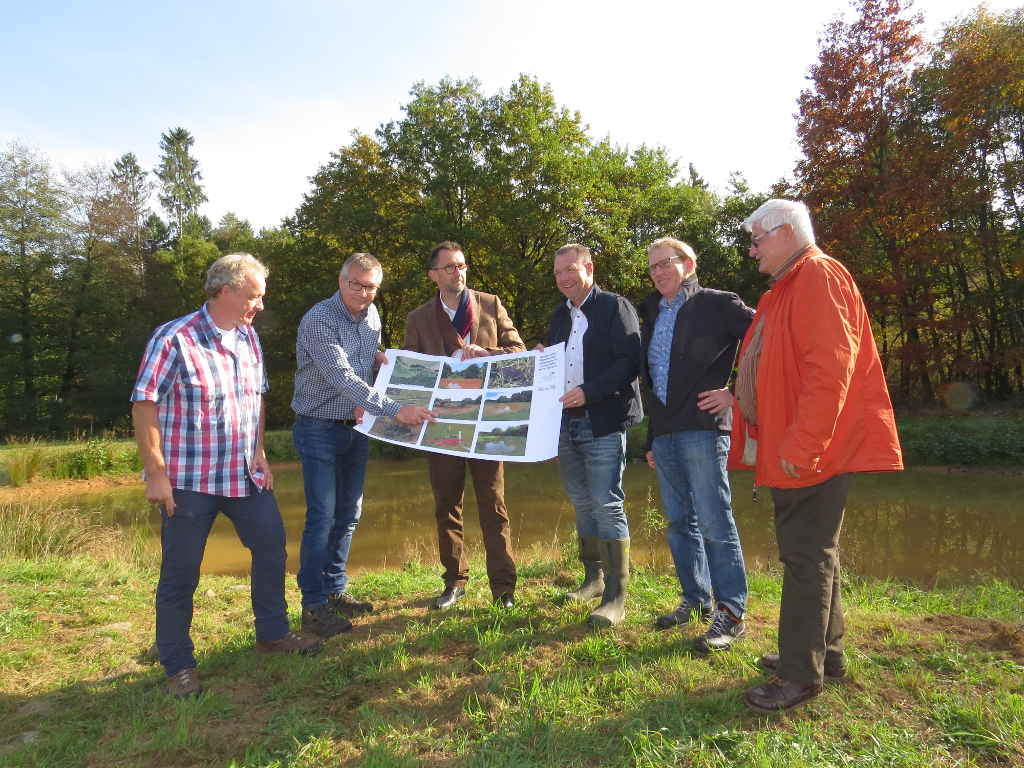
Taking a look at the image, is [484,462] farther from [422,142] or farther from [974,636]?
[422,142]

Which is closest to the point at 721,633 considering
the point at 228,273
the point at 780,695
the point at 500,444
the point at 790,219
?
the point at 780,695

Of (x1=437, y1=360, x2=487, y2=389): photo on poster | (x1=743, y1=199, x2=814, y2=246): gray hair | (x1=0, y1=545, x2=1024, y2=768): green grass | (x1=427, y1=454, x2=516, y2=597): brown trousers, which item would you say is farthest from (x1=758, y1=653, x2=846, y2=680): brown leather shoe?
(x1=437, y1=360, x2=487, y2=389): photo on poster

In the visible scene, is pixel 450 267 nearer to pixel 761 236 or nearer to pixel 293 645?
pixel 761 236

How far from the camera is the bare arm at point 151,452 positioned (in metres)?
2.93

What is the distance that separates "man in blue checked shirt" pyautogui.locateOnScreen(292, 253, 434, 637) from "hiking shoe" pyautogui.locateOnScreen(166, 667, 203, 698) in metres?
0.80

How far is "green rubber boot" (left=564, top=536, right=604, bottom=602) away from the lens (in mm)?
4324

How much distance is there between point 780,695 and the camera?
2.71m

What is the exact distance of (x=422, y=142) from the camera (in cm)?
2322

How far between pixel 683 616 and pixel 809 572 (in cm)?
125

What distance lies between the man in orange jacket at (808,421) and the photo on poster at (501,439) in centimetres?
128

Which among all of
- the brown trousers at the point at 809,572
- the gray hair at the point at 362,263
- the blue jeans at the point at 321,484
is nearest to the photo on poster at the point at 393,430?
the blue jeans at the point at 321,484

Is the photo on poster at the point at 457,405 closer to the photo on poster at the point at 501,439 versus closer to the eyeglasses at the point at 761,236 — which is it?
the photo on poster at the point at 501,439

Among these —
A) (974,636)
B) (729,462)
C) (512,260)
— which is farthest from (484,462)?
(512,260)

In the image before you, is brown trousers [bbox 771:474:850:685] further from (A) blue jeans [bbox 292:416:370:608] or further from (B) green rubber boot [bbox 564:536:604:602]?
(A) blue jeans [bbox 292:416:370:608]
